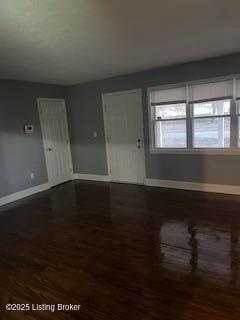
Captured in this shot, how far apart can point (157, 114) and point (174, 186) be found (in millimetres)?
1612

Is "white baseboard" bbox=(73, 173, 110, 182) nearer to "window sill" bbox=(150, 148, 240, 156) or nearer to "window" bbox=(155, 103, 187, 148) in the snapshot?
"window sill" bbox=(150, 148, 240, 156)

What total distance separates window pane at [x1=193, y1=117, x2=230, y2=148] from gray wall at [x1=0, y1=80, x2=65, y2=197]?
3589 mm

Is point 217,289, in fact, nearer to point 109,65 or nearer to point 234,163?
point 234,163

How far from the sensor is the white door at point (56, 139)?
577 cm

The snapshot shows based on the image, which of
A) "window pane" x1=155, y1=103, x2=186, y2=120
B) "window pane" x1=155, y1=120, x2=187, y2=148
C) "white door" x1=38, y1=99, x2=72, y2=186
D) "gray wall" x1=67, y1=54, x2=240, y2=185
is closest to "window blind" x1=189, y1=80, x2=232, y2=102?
"gray wall" x1=67, y1=54, x2=240, y2=185

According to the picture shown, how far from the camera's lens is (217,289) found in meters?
2.10

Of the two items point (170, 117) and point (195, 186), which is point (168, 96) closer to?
point (170, 117)

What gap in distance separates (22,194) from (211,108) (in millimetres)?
4374

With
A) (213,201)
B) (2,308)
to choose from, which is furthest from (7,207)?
(213,201)

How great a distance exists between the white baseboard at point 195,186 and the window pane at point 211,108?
1.39m

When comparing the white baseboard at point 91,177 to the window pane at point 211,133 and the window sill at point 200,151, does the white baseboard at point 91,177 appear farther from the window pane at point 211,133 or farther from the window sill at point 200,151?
the window pane at point 211,133

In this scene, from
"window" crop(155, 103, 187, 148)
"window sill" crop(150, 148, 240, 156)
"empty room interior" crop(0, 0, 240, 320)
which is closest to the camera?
"empty room interior" crop(0, 0, 240, 320)

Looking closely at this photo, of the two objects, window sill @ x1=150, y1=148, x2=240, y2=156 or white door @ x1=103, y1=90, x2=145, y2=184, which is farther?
white door @ x1=103, y1=90, x2=145, y2=184

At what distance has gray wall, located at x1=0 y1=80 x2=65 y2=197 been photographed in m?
4.88
